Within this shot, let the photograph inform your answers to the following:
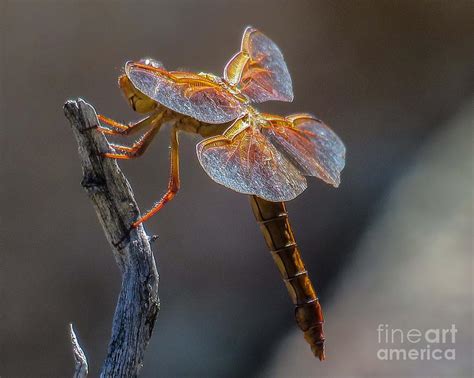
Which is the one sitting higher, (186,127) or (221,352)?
(186,127)

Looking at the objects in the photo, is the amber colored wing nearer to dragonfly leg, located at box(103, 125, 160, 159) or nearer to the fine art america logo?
dragonfly leg, located at box(103, 125, 160, 159)

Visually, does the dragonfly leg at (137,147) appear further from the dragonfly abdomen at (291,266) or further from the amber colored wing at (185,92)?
the dragonfly abdomen at (291,266)

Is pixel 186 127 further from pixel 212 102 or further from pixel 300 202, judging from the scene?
pixel 300 202

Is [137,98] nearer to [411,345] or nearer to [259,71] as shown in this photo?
[259,71]

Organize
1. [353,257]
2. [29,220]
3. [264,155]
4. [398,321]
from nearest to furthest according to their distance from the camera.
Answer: [264,155] → [29,220] → [398,321] → [353,257]

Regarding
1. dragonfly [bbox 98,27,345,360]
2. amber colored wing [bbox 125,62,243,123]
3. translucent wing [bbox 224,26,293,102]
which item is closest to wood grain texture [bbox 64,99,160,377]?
dragonfly [bbox 98,27,345,360]

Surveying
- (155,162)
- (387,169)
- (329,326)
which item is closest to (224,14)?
(155,162)
